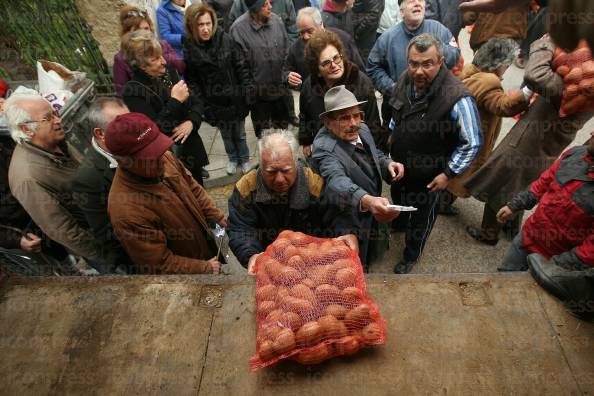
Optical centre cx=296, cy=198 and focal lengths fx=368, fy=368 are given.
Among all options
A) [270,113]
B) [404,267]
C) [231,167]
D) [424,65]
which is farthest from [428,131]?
[231,167]

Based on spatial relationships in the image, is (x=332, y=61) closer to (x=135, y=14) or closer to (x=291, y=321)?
(x=135, y=14)

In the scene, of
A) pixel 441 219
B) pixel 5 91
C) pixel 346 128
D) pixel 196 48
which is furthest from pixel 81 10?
pixel 441 219

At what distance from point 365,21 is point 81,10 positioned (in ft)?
13.5

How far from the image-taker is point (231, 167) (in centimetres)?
Result: 520

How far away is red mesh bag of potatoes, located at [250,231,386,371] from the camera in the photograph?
5.28ft

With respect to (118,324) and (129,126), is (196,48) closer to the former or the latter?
(129,126)

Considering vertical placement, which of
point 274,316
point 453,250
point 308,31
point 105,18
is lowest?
point 453,250

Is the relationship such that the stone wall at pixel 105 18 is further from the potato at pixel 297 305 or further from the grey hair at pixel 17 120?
the potato at pixel 297 305

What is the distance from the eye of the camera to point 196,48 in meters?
4.11

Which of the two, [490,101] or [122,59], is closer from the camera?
[490,101]

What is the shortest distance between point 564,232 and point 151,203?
2771mm

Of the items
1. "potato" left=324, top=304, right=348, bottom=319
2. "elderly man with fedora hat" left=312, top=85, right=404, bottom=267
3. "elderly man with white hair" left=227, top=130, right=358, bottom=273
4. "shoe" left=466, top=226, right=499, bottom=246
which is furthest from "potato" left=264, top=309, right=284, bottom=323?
"shoe" left=466, top=226, right=499, bottom=246

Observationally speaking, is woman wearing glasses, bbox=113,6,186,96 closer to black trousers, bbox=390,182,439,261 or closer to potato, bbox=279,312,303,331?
black trousers, bbox=390,182,439,261

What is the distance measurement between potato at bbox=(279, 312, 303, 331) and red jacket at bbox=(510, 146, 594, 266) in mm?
1715
